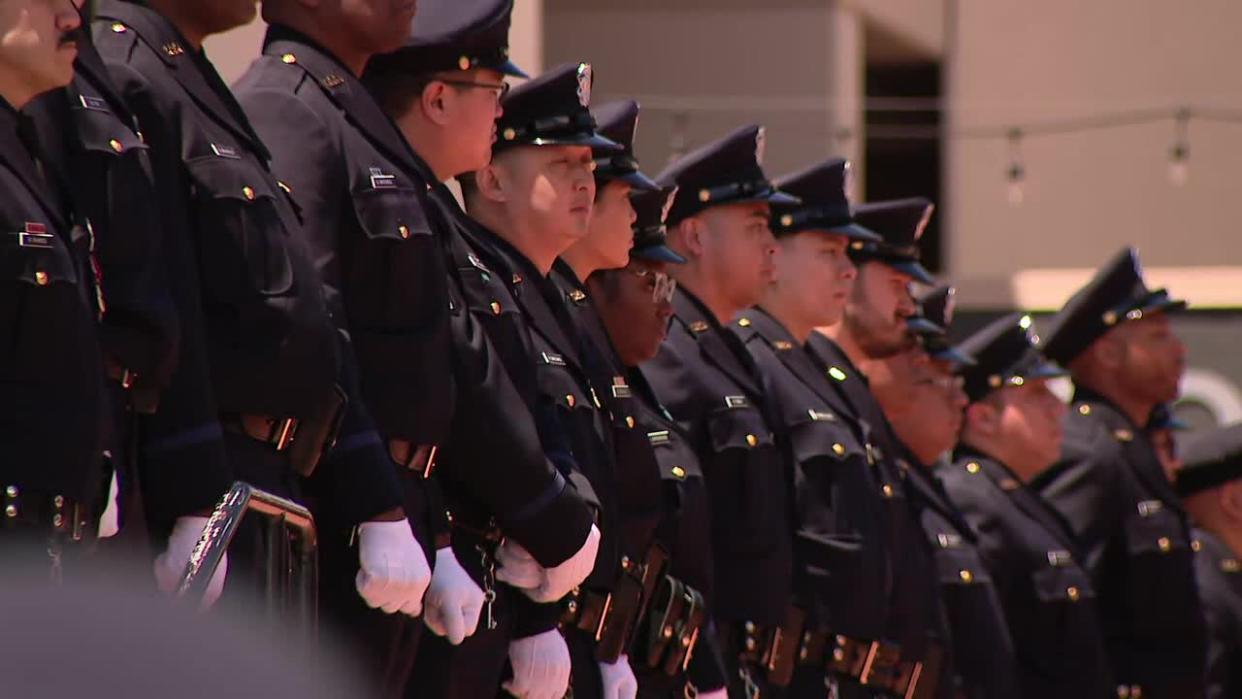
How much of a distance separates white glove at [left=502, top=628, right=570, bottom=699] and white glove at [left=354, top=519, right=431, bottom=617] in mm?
606

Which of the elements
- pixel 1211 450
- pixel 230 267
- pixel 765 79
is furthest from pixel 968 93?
pixel 230 267

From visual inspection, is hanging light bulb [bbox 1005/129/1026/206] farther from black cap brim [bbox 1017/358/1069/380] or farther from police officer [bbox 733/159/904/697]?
police officer [bbox 733/159/904/697]

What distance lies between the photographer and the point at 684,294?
18.2ft

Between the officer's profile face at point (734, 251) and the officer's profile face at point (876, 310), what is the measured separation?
44.0 inches

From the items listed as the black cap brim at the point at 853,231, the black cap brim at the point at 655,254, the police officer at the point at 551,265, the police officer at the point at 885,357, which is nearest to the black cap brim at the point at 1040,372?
the police officer at the point at 885,357

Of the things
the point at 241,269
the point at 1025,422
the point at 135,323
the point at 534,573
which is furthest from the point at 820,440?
the point at 135,323

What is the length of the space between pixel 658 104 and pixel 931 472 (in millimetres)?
5534

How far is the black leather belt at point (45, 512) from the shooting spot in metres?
2.25

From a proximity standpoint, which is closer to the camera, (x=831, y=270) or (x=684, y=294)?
(x=684, y=294)

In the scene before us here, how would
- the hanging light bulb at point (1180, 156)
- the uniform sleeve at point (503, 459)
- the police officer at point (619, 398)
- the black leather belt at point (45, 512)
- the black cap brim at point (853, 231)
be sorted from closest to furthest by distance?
the black leather belt at point (45, 512) → the uniform sleeve at point (503, 459) → the police officer at point (619, 398) → the black cap brim at point (853, 231) → the hanging light bulb at point (1180, 156)

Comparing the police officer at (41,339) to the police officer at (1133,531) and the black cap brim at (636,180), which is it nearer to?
the black cap brim at (636,180)

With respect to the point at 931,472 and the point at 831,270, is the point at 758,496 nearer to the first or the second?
the point at 831,270

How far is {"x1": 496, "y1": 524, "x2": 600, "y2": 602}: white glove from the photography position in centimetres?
361

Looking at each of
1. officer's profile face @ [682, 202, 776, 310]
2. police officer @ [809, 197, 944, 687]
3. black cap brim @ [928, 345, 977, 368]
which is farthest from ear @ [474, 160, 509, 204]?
black cap brim @ [928, 345, 977, 368]
